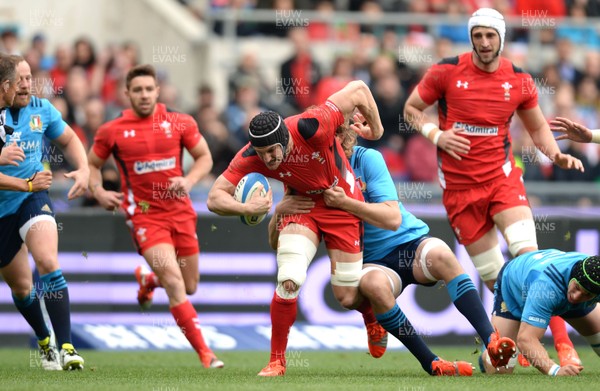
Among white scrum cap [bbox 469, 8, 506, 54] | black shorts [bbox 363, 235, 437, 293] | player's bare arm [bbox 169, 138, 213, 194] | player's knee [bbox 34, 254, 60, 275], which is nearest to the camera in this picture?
black shorts [bbox 363, 235, 437, 293]

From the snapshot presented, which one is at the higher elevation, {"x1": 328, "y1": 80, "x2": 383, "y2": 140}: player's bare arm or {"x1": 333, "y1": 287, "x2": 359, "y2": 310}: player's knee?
{"x1": 328, "y1": 80, "x2": 383, "y2": 140}: player's bare arm

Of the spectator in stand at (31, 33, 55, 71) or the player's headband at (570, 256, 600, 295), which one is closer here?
the player's headband at (570, 256, 600, 295)

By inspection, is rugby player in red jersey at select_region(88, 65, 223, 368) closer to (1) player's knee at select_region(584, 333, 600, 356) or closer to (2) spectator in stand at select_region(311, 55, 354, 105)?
(1) player's knee at select_region(584, 333, 600, 356)

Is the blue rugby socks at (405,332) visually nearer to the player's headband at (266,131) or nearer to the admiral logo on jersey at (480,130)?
the player's headband at (266,131)

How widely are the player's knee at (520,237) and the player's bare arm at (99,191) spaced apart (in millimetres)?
3815

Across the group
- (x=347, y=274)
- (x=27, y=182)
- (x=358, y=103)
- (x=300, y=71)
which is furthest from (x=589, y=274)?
(x=300, y=71)

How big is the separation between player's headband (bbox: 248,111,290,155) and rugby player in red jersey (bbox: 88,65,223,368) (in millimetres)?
2675

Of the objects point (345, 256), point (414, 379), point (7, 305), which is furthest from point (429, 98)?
point (7, 305)

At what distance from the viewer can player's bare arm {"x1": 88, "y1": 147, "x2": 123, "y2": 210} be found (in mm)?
11656

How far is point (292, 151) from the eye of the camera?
9.42 metres

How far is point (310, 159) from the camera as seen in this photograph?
952 cm

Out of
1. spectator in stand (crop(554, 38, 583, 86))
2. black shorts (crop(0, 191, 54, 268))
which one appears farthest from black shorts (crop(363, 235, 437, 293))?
spectator in stand (crop(554, 38, 583, 86))

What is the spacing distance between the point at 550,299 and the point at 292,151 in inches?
92.2

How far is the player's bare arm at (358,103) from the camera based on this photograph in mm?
9633
